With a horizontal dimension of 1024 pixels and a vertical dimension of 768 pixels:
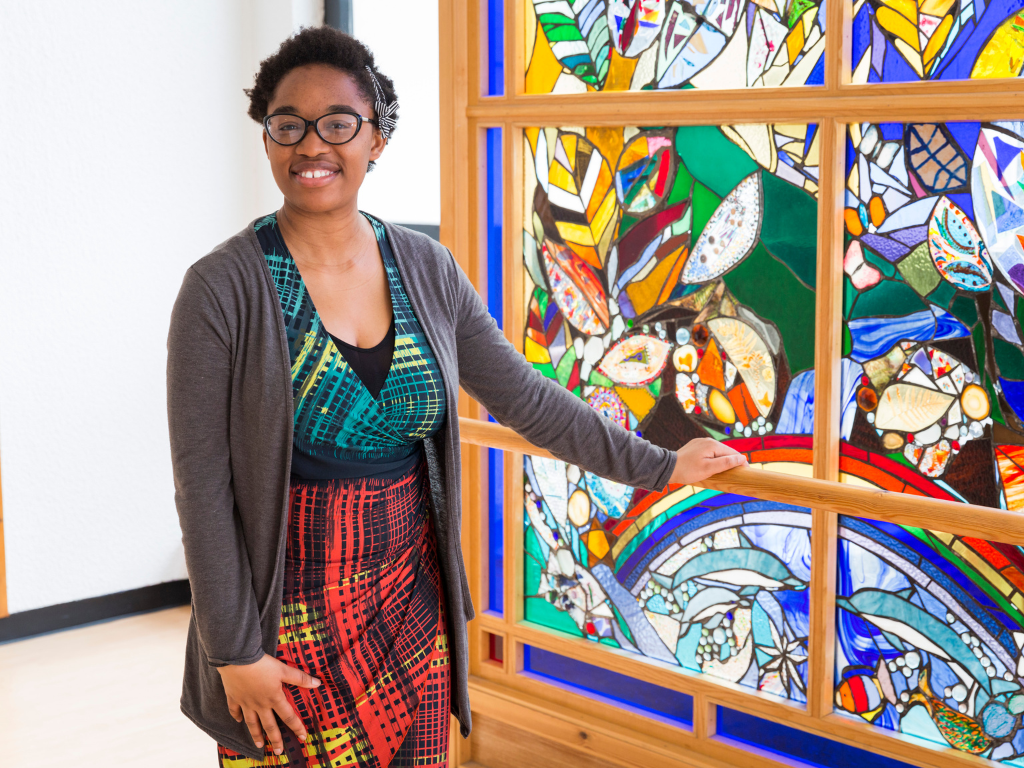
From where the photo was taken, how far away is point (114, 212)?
11.1 feet

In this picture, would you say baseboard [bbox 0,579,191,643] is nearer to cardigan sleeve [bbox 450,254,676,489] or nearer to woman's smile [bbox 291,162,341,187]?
cardigan sleeve [bbox 450,254,676,489]

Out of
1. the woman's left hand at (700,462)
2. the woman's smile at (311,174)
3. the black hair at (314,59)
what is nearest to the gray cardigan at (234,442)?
the woman's smile at (311,174)

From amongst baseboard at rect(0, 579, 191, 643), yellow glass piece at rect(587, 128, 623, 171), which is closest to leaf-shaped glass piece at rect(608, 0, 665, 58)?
yellow glass piece at rect(587, 128, 623, 171)

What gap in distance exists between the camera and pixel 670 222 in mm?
1994

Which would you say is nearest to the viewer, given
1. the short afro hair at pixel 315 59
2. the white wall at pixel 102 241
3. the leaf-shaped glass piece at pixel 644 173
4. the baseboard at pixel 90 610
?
the short afro hair at pixel 315 59

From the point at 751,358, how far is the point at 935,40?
2.05 feet

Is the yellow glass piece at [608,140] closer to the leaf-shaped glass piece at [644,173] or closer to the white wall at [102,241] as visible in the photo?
the leaf-shaped glass piece at [644,173]

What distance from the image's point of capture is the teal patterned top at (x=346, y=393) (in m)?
1.36

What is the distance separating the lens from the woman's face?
4.54 ft

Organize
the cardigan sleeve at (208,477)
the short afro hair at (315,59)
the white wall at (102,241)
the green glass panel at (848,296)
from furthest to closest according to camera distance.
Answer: the white wall at (102,241) → the green glass panel at (848,296) → the short afro hair at (315,59) → the cardigan sleeve at (208,477)

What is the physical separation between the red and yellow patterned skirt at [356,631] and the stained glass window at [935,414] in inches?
Result: 32.7

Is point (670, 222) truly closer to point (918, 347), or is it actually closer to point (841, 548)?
point (918, 347)

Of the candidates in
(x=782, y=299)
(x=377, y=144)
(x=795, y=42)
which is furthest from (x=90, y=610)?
(x=795, y=42)

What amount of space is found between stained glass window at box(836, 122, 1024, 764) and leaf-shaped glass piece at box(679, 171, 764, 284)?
0.59 ft
